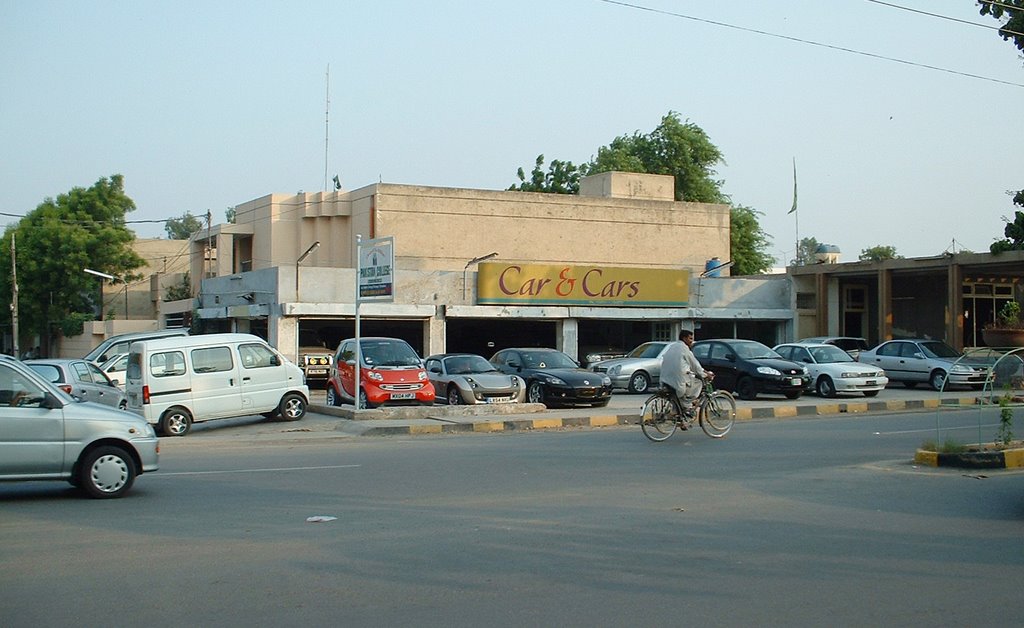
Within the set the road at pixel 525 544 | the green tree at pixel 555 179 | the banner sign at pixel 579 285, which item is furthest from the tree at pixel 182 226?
the road at pixel 525 544

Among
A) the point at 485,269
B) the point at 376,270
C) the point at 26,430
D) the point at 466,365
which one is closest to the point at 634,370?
the point at 466,365

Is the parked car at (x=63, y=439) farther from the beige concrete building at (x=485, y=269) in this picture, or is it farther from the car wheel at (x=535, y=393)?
the beige concrete building at (x=485, y=269)

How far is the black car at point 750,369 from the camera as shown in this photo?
25750mm

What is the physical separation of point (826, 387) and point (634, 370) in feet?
17.9

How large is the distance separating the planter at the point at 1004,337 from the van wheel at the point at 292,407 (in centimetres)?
1392

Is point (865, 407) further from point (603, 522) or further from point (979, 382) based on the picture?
point (603, 522)

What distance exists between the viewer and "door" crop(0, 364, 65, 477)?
33.9 ft

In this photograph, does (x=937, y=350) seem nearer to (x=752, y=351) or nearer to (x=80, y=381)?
(x=752, y=351)

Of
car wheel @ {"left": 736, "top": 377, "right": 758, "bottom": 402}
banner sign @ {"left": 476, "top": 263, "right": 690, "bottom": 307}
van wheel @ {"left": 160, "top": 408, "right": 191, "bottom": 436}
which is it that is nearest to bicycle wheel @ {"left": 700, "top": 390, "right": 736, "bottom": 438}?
car wheel @ {"left": 736, "top": 377, "right": 758, "bottom": 402}

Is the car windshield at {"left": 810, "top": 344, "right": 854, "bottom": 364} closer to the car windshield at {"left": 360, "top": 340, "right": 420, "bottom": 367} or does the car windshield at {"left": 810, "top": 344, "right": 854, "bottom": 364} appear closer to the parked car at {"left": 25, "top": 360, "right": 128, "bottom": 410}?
the car windshield at {"left": 360, "top": 340, "right": 420, "bottom": 367}

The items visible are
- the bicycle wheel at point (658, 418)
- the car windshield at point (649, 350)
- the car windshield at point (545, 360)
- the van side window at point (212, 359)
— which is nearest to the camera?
the bicycle wheel at point (658, 418)

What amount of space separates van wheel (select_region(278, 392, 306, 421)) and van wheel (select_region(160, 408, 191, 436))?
2.18 metres

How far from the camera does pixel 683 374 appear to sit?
16375 millimetres

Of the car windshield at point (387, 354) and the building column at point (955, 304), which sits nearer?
the car windshield at point (387, 354)
